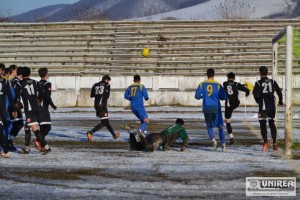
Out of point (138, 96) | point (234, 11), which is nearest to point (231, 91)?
point (138, 96)

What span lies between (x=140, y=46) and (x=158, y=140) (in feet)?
101

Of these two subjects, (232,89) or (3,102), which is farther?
(232,89)

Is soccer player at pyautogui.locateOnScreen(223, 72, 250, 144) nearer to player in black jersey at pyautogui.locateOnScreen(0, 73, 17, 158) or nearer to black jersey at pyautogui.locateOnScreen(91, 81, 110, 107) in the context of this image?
black jersey at pyautogui.locateOnScreen(91, 81, 110, 107)

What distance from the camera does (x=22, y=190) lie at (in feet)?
40.7

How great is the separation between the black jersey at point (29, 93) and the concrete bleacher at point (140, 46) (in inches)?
1053

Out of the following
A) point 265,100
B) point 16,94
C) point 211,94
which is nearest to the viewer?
point 16,94

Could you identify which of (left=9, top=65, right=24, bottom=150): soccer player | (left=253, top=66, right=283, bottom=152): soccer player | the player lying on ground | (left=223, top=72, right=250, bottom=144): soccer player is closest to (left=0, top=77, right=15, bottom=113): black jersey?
(left=9, top=65, right=24, bottom=150): soccer player

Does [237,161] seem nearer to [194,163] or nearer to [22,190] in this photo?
[194,163]

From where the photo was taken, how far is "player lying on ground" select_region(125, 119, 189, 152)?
60.5ft

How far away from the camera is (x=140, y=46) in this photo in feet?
161

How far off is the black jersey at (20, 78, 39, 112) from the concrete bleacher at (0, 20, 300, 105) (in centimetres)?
2676

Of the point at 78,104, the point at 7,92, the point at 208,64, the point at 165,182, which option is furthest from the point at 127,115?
the point at 165,182

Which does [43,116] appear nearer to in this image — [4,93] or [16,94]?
[16,94]

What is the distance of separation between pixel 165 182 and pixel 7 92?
5332mm
